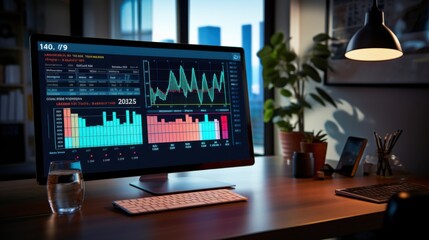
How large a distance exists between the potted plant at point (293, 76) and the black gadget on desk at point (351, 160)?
87 centimetres

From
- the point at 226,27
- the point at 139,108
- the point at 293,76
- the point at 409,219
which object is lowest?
the point at 409,219

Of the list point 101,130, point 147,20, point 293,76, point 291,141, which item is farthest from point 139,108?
point 147,20

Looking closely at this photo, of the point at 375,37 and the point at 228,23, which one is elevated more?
the point at 228,23

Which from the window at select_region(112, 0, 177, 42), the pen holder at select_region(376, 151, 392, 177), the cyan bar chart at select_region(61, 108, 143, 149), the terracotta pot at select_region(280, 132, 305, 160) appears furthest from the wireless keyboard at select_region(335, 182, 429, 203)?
the window at select_region(112, 0, 177, 42)

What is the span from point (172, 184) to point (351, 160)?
740 millimetres

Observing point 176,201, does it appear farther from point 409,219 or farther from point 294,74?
point 294,74

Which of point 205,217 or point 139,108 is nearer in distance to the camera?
point 205,217

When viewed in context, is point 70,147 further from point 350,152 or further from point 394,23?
point 394,23

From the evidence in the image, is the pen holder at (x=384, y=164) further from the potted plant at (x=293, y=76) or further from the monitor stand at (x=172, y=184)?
the potted plant at (x=293, y=76)

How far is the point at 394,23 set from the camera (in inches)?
99.0

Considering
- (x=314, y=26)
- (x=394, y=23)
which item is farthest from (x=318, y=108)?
(x=394, y=23)

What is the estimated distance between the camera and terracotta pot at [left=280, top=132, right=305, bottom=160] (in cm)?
280

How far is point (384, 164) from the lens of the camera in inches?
75.8

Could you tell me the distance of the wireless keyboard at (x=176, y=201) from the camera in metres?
1.30
